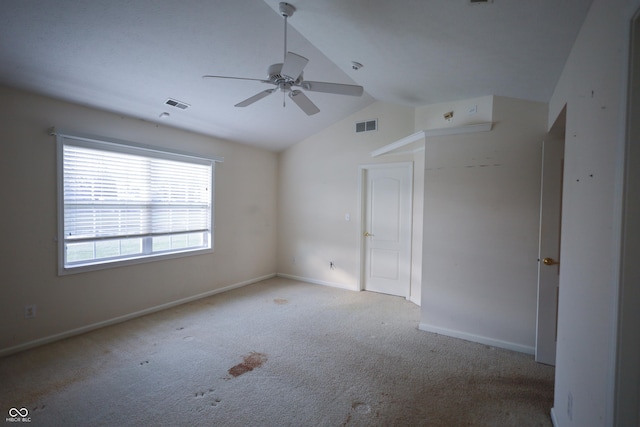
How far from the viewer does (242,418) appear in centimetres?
194

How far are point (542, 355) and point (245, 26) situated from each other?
4027mm

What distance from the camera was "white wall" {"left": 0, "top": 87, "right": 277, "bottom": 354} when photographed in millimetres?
2670

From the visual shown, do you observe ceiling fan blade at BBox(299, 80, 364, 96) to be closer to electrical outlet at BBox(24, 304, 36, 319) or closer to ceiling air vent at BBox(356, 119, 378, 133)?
ceiling air vent at BBox(356, 119, 378, 133)

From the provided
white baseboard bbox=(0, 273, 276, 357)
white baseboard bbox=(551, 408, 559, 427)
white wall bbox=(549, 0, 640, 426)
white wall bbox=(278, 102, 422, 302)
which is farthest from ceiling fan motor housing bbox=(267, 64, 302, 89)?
white baseboard bbox=(0, 273, 276, 357)

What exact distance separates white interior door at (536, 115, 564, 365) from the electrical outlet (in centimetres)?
488

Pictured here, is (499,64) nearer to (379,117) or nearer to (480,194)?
(480,194)

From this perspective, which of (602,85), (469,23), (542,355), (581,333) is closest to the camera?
(602,85)

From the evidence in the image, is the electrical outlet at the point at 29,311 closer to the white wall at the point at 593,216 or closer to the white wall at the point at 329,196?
the white wall at the point at 329,196

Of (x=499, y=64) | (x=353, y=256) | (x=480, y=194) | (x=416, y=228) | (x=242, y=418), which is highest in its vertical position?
(x=499, y=64)

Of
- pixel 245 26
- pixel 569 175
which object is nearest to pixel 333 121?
pixel 245 26

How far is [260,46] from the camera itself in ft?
8.99

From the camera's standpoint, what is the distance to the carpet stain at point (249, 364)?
2462mm

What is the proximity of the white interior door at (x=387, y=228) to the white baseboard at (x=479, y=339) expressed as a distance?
1118mm

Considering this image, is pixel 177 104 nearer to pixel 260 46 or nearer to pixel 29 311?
pixel 260 46
